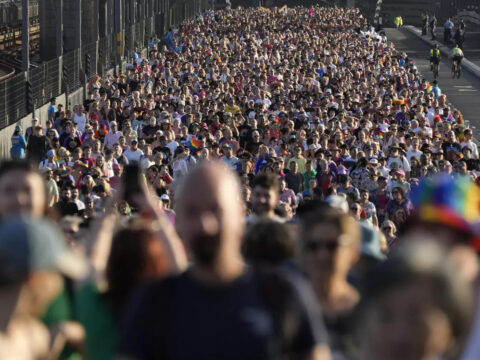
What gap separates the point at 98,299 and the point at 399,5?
303ft

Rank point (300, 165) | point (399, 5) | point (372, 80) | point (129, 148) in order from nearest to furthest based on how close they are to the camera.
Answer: point (300, 165) → point (129, 148) → point (372, 80) → point (399, 5)

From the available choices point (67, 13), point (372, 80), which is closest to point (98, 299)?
point (372, 80)

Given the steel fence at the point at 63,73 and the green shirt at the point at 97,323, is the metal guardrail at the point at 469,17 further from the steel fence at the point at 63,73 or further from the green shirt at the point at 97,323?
the green shirt at the point at 97,323

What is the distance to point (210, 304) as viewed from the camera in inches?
154

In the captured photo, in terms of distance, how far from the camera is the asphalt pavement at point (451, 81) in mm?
42531

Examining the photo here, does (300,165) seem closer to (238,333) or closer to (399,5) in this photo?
(238,333)

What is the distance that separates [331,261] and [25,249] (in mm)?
1463

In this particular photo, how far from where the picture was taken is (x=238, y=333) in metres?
3.93

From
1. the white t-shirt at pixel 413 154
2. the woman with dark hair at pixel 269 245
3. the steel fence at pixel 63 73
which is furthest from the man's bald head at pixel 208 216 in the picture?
the steel fence at pixel 63 73

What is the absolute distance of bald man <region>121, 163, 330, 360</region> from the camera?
389 cm

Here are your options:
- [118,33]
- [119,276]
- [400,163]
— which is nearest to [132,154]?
[400,163]

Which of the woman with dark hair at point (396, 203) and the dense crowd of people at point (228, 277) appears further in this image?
the woman with dark hair at point (396, 203)

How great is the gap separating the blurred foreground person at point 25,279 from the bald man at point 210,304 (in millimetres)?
293

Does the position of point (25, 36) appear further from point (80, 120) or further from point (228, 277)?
point (228, 277)
